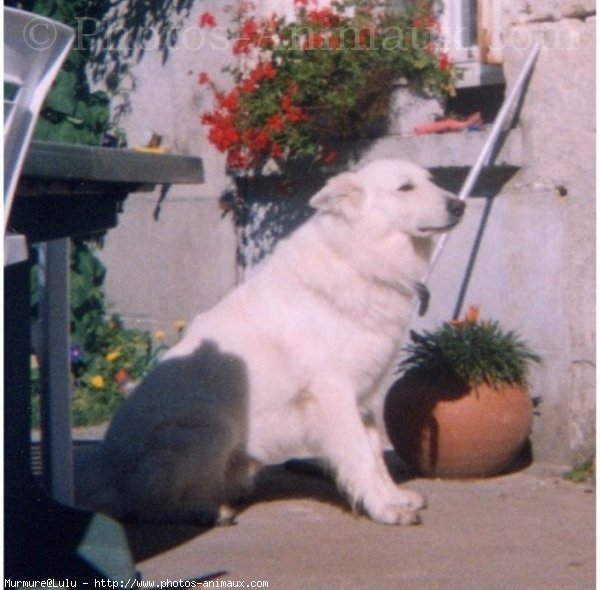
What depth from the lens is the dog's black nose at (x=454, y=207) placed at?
4754 mm

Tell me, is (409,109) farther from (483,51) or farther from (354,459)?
(354,459)

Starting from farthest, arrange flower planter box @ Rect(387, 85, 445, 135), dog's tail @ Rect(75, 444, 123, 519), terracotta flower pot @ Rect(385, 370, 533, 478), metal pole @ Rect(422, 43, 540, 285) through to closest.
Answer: flower planter box @ Rect(387, 85, 445, 135), metal pole @ Rect(422, 43, 540, 285), terracotta flower pot @ Rect(385, 370, 533, 478), dog's tail @ Rect(75, 444, 123, 519)

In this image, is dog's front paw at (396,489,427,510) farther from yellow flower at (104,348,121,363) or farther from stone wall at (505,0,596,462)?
yellow flower at (104,348,121,363)

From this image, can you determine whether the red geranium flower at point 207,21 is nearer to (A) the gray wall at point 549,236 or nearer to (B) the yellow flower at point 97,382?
(A) the gray wall at point 549,236

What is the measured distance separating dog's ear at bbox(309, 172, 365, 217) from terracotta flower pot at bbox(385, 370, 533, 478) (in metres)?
0.96

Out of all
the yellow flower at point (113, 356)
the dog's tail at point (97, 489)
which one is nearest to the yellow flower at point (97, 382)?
the yellow flower at point (113, 356)

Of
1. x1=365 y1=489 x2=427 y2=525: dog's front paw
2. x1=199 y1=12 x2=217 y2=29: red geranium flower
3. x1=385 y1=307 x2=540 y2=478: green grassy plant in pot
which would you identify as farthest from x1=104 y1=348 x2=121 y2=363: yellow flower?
x1=365 y1=489 x2=427 y2=525: dog's front paw

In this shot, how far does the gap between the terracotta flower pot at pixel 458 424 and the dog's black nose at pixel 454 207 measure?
838 mm

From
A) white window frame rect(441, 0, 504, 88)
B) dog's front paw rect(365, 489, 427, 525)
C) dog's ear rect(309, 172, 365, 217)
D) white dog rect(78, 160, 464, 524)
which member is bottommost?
dog's front paw rect(365, 489, 427, 525)

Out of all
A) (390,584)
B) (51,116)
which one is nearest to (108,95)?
(51,116)

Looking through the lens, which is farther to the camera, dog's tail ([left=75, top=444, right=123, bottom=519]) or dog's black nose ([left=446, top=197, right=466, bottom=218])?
dog's black nose ([left=446, top=197, right=466, bottom=218])

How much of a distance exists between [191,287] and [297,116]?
1503 millimetres

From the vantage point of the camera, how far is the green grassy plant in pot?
5168 mm

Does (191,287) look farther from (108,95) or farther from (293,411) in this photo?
(293,411)
